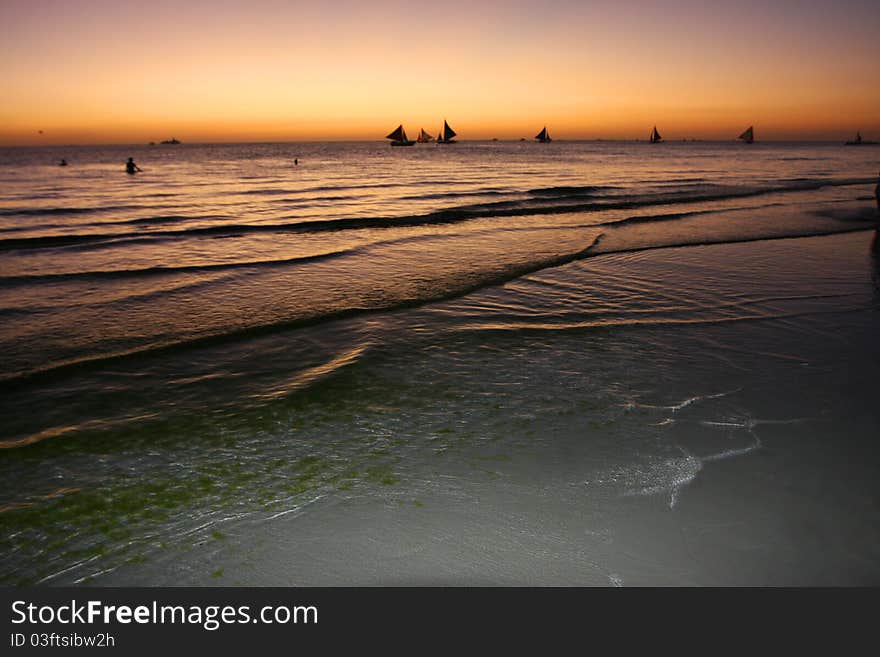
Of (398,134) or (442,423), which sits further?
(398,134)

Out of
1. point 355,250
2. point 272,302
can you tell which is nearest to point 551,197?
point 355,250

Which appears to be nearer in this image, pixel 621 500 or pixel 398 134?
pixel 621 500

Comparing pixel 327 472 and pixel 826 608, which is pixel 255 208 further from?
pixel 826 608

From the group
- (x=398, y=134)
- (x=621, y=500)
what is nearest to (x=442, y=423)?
(x=621, y=500)

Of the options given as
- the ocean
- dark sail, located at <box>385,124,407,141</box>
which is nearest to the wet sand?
the ocean

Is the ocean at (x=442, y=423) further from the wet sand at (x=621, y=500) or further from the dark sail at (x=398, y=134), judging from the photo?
the dark sail at (x=398, y=134)

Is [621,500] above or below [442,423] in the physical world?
below

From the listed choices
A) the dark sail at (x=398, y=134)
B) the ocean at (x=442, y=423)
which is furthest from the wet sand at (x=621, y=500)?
the dark sail at (x=398, y=134)

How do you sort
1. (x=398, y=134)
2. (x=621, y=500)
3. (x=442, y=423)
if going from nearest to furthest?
(x=621, y=500) < (x=442, y=423) < (x=398, y=134)

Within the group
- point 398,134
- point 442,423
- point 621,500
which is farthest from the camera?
point 398,134

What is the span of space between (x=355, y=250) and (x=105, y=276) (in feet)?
20.2

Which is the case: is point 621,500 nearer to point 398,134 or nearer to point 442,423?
point 442,423

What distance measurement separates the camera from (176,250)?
48.9 feet

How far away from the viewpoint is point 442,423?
4848mm
